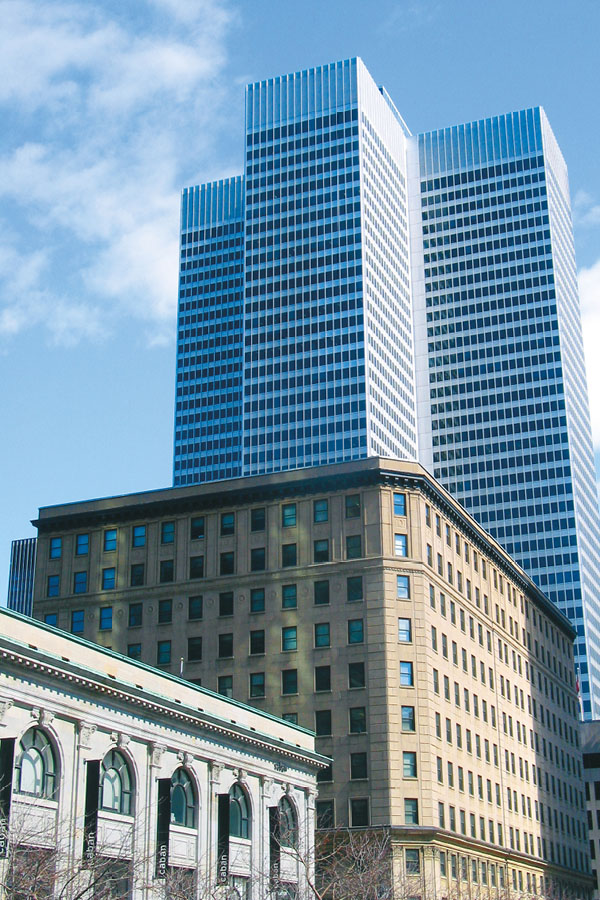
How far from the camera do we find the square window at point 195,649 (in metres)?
87.9

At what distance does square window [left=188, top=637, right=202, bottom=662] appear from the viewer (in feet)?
288

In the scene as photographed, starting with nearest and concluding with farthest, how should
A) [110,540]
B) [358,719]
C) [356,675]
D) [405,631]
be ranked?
1. [358,719]
2. [356,675]
3. [405,631]
4. [110,540]

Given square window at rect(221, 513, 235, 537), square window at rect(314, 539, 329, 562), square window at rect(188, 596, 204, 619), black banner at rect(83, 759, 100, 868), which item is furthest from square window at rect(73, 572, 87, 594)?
black banner at rect(83, 759, 100, 868)

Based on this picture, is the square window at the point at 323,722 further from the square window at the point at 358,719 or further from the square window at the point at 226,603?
the square window at the point at 226,603

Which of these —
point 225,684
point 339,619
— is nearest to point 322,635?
point 339,619

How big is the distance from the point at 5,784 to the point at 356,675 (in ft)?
136

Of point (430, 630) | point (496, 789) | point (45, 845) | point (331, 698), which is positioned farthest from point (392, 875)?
point (45, 845)

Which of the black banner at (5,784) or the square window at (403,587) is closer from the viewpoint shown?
the black banner at (5,784)

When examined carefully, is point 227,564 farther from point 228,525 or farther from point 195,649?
point 195,649

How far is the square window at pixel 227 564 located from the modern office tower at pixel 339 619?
0.08m

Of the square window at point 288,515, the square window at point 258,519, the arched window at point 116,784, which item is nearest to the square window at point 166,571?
the square window at point 258,519

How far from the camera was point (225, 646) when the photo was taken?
3452 inches

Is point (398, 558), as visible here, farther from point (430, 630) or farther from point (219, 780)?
point (219, 780)

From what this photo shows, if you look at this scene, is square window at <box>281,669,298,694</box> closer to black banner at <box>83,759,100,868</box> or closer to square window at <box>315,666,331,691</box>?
square window at <box>315,666,331,691</box>
